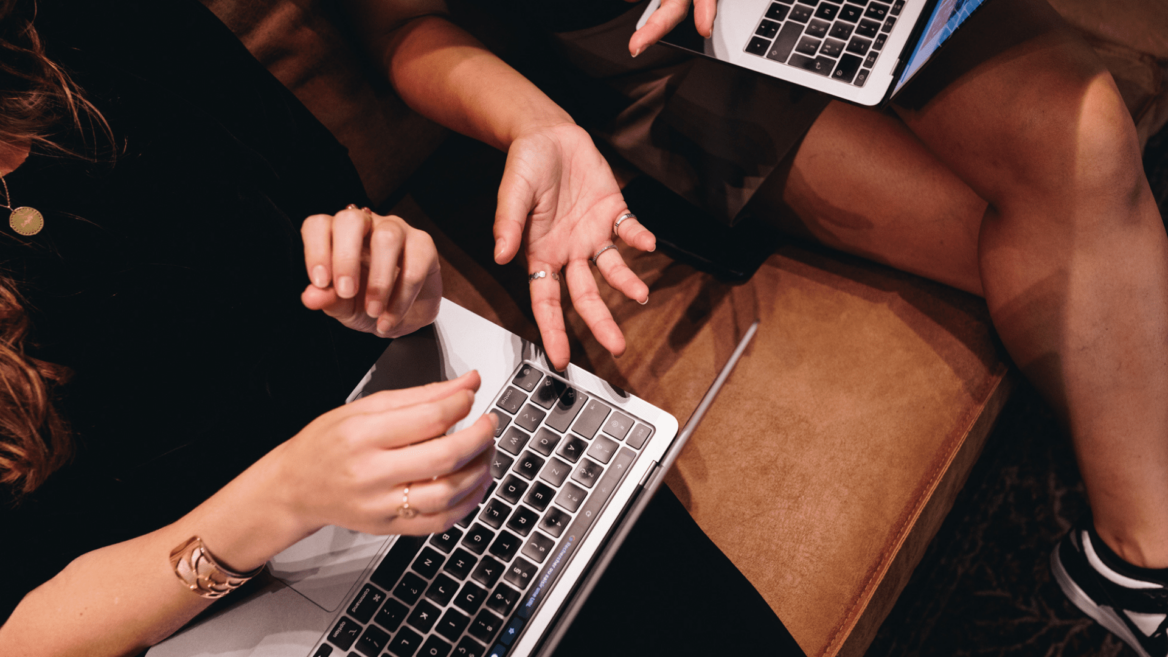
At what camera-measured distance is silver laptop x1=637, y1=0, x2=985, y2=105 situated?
0.76 metres

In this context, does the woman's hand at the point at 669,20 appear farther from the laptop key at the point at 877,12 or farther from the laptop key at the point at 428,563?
the laptop key at the point at 428,563

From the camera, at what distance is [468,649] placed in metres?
0.58

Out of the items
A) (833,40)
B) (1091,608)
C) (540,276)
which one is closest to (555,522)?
(540,276)

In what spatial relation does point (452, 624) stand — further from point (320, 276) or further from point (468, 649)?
point (320, 276)

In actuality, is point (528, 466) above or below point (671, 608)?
above

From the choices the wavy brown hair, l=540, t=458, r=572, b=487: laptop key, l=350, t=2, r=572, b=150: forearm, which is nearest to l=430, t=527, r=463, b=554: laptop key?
l=540, t=458, r=572, b=487: laptop key

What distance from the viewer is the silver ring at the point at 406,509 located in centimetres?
47

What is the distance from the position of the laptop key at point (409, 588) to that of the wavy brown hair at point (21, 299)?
A: 343mm

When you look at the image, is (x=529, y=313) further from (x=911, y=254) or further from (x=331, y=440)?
(x=911, y=254)

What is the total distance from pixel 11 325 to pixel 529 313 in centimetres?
56

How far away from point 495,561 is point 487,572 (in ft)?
0.04

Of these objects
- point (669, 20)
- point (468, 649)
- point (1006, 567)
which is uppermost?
point (669, 20)

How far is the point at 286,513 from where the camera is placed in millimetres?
519

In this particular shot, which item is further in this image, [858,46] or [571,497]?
[858,46]
